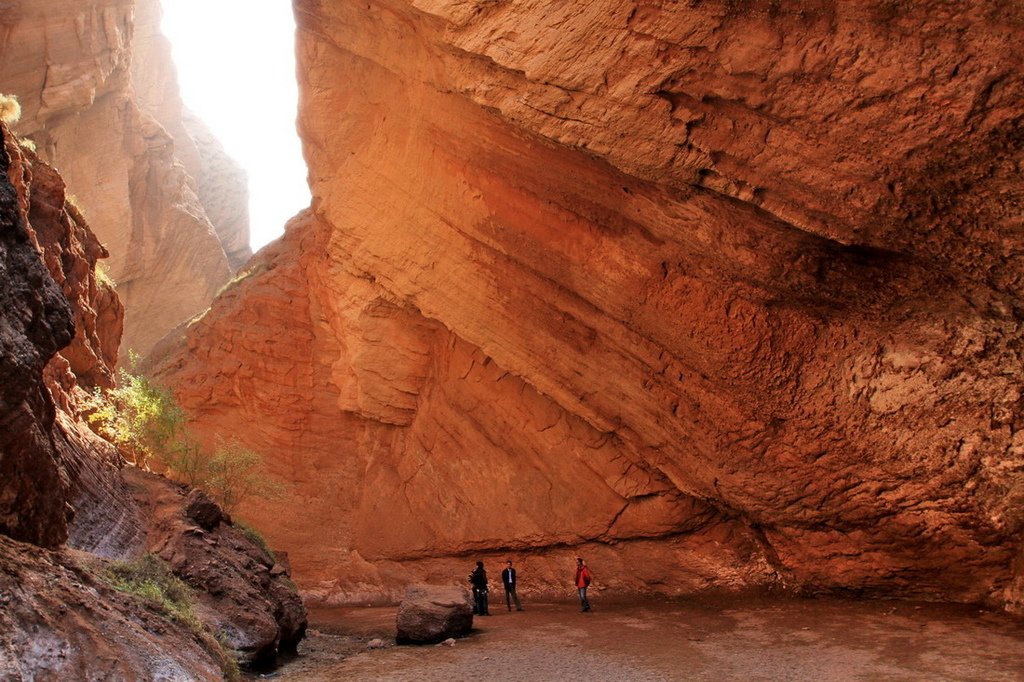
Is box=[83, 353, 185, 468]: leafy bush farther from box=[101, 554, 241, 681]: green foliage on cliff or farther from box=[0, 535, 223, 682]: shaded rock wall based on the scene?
box=[0, 535, 223, 682]: shaded rock wall

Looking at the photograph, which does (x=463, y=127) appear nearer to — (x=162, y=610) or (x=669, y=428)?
(x=669, y=428)

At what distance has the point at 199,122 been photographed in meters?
61.1

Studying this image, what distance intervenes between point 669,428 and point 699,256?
135 inches

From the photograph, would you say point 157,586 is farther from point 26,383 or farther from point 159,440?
point 159,440

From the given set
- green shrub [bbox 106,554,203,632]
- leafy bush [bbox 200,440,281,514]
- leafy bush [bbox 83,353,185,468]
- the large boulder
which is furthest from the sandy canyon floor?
leafy bush [bbox 83,353,185,468]

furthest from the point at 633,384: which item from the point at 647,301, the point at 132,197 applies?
the point at 132,197

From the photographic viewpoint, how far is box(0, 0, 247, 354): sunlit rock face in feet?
96.2

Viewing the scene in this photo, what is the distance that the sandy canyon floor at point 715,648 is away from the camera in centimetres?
905

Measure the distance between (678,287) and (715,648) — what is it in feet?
17.6

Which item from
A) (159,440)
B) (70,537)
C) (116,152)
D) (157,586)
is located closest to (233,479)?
(159,440)

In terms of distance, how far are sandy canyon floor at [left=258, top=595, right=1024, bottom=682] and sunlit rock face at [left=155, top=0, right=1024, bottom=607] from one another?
129cm

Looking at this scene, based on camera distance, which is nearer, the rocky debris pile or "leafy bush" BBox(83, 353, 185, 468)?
the rocky debris pile

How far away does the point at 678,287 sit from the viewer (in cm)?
1320

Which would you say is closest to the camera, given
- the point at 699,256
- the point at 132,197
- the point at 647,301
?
the point at 699,256
